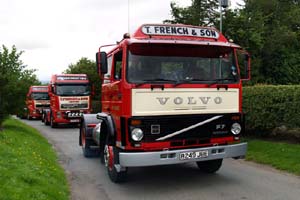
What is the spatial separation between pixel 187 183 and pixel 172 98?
1840mm

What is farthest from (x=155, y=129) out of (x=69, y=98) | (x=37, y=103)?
(x=37, y=103)

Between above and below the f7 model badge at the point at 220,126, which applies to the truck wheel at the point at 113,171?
below

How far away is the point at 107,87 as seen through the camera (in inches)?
356

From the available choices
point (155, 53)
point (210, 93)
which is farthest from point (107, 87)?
point (210, 93)

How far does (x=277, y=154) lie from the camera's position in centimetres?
1034

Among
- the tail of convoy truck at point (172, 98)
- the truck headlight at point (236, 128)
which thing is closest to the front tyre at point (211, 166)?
the tail of convoy truck at point (172, 98)

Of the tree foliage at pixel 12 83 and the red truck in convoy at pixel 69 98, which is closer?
the tree foliage at pixel 12 83

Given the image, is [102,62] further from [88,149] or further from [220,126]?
[88,149]

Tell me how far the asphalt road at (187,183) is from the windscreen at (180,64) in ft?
6.49

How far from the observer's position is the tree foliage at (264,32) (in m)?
26.5

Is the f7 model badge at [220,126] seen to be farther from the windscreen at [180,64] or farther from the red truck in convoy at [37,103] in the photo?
the red truck in convoy at [37,103]

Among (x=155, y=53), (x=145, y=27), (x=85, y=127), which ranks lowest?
(x=85, y=127)

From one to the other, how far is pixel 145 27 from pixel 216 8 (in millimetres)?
21118

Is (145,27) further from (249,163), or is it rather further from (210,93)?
(249,163)
